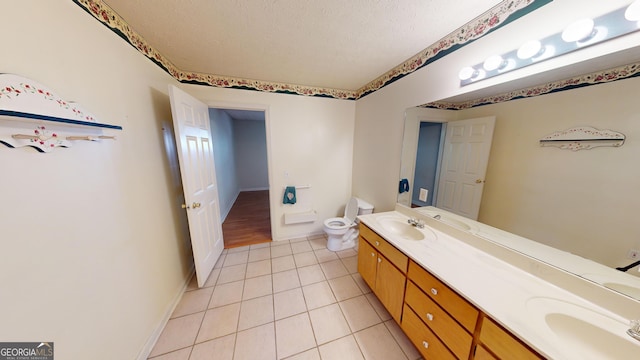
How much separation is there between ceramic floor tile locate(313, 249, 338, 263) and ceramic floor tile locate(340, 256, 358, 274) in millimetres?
130

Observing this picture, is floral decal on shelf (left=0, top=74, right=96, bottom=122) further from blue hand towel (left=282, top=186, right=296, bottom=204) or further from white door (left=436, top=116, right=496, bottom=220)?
white door (left=436, top=116, right=496, bottom=220)

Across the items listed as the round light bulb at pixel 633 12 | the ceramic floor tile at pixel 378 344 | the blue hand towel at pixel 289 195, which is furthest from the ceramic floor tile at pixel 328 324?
the round light bulb at pixel 633 12

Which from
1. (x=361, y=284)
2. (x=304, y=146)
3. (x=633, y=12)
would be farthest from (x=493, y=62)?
(x=361, y=284)

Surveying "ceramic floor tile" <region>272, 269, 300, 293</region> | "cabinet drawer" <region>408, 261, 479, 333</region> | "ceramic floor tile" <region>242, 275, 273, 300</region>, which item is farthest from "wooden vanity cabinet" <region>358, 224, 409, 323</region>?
"ceramic floor tile" <region>242, 275, 273, 300</region>

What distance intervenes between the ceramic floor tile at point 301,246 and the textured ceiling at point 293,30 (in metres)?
2.28

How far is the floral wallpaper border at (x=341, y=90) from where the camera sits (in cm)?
108

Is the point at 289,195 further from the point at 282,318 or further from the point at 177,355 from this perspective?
the point at 177,355

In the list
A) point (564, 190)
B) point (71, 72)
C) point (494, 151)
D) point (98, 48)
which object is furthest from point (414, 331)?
point (98, 48)

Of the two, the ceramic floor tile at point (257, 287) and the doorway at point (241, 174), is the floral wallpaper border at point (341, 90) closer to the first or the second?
the doorway at point (241, 174)

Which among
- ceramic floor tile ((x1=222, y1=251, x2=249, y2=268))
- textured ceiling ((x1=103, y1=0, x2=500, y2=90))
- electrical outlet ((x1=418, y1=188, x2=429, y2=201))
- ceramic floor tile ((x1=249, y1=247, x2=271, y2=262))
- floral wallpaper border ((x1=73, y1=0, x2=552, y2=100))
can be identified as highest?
textured ceiling ((x1=103, y1=0, x2=500, y2=90))

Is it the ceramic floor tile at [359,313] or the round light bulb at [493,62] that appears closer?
the round light bulb at [493,62]

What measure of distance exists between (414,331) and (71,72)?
8.03 feet

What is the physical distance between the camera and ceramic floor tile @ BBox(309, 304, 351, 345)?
1.39 m

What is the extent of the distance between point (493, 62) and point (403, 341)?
204cm
